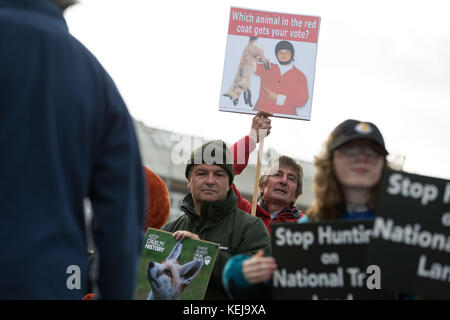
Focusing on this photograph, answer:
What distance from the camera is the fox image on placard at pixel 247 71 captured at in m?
6.16

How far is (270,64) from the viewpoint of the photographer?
623cm

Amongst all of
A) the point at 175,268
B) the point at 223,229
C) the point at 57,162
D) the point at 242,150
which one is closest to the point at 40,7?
the point at 57,162

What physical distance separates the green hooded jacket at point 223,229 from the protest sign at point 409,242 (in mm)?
1680

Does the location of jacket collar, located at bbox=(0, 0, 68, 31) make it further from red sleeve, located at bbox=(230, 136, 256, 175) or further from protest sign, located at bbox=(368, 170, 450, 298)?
red sleeve, located at bbox=(230, 136, 256, 175)

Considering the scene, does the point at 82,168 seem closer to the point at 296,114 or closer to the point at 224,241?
the point at 224,241

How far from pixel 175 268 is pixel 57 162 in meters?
2.48

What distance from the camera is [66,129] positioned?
2312 mm

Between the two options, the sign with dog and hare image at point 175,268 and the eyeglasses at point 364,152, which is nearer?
the eyeglasses at point 364,152

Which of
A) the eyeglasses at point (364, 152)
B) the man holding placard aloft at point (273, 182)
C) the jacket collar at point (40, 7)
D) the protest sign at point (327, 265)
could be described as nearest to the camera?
the jacket collar at point (40, 7)

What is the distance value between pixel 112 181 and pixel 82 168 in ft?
0.42

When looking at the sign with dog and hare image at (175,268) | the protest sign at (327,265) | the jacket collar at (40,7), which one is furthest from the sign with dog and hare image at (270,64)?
the jacket collar at (40,7)

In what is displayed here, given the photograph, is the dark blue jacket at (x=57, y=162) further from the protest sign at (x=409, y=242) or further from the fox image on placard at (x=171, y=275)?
the fox image on placard at (x=171, y=275)

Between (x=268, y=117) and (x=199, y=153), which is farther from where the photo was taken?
(x=268, y=117)
